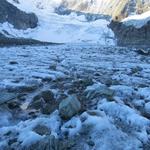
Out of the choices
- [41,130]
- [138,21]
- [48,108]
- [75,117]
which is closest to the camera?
[41,130]

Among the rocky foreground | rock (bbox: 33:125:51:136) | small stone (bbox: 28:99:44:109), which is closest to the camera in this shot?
the rocky foreground

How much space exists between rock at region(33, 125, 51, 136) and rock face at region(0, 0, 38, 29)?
14774 cm

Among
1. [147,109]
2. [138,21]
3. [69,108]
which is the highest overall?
[69,108]

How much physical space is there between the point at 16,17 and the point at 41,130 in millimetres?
169262

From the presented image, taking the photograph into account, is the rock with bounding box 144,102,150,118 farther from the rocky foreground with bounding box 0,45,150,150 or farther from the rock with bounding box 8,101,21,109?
the rock with bounding box 8,101,21,109

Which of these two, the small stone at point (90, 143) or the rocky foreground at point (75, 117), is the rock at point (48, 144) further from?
the small stone at point (90, 143)

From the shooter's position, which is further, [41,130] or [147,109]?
[147,109]

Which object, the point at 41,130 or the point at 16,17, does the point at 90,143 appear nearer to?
the point at 41,130

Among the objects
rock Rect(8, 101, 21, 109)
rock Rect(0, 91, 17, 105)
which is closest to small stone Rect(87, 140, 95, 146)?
rock Rect(8, 101, 21, 109)

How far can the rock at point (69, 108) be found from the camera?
7.05 metres

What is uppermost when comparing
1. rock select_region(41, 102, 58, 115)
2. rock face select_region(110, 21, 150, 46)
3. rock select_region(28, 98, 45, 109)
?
rock select_region(41, 102, 58, 115)

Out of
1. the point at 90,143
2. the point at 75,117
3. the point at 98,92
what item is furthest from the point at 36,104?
the point at 90,143

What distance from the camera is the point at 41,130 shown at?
6.50 meters

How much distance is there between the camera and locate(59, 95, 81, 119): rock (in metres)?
7.05
